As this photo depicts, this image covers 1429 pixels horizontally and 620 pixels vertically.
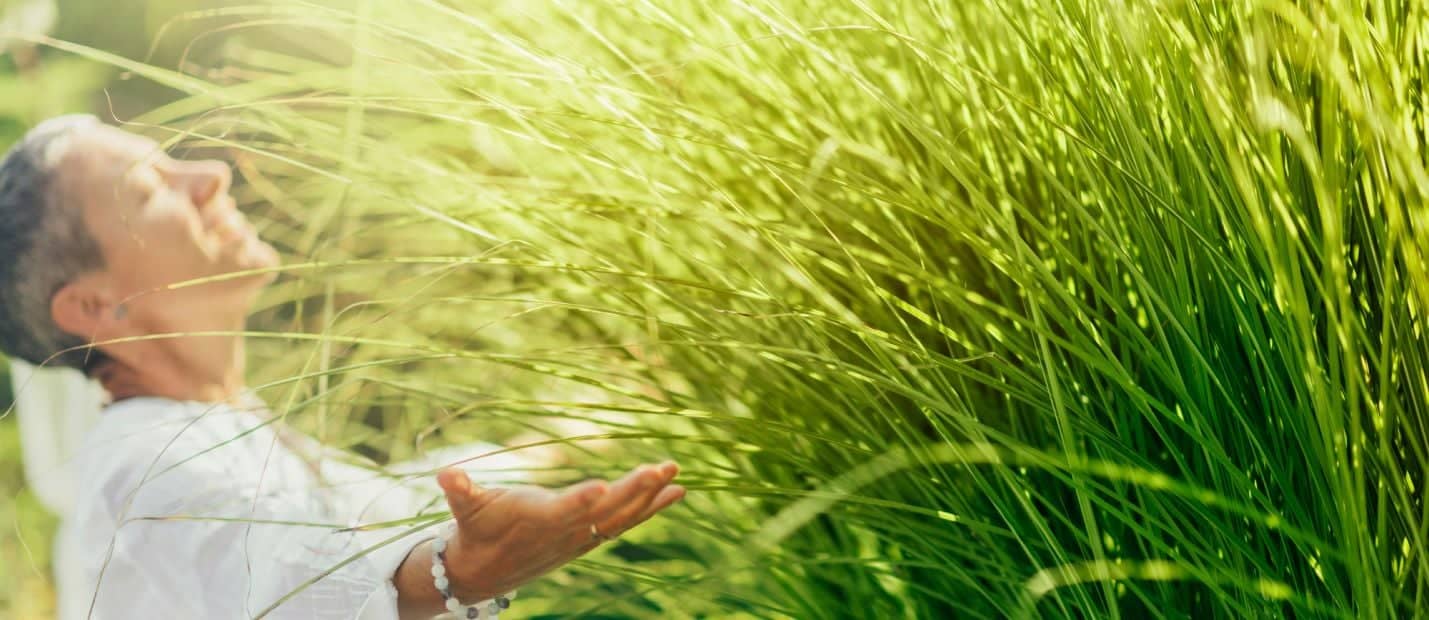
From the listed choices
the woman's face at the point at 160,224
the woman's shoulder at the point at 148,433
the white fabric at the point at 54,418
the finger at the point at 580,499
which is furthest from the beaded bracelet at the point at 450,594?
the white fabric at the point at 54,418

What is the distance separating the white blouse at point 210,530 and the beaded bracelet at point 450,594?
0.15 feet

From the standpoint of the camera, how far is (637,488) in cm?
27

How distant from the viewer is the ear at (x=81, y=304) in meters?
0.74

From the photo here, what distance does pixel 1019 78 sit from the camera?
0.34m

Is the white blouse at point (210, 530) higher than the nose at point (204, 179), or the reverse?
the nose at point (204, 179)

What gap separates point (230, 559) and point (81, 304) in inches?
10.4

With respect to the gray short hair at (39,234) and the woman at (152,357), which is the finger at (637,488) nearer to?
the woman at (152,357)

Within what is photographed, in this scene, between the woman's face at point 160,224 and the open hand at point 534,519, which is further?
the woman's face at point 160,224

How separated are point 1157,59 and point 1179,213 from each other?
6 cm

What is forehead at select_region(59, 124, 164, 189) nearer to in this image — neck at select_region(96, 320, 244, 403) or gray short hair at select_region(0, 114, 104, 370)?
gray short hair at select_region(0, 114, 104, 370)

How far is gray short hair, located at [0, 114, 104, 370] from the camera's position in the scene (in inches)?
28.1

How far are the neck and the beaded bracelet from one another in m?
0.39

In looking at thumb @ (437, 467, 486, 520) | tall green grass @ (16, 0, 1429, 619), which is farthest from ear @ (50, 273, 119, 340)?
thumb @ (437, 467, 486, 520)

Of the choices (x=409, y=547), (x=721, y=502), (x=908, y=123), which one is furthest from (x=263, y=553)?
(x=908, y=123)
